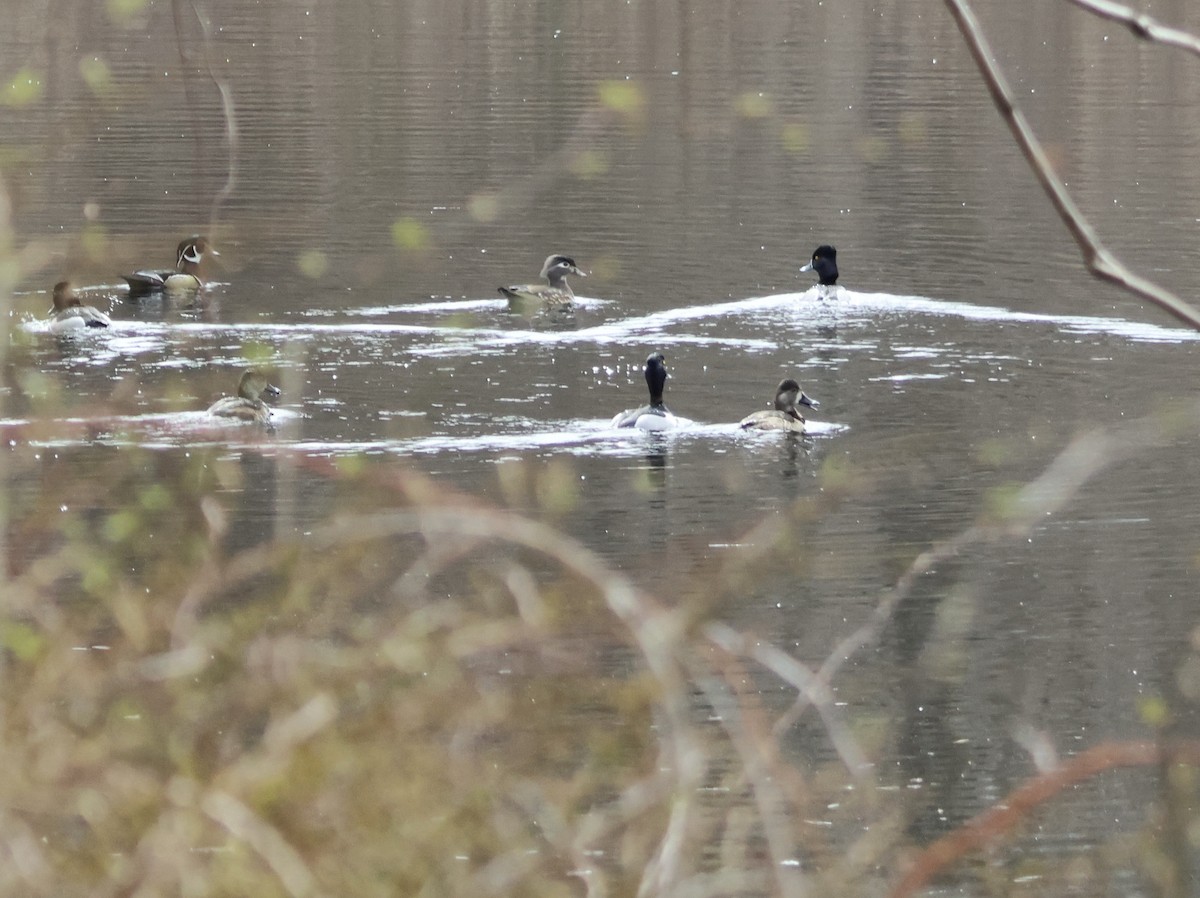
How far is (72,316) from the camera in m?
20.2

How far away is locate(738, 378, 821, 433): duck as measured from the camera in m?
16.8

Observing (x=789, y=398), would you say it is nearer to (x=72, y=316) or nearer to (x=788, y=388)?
(x=788, y=388)

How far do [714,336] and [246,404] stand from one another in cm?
566

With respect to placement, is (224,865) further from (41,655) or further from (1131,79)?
(1131,79)

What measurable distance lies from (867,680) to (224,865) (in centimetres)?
674

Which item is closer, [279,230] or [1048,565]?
[1048,565]

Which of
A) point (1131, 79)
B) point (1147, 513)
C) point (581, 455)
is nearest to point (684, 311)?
point (581, 455)

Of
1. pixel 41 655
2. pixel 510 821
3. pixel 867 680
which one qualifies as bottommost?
pixel 867 680

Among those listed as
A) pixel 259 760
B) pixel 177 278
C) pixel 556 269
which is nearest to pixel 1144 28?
pixel 259 760

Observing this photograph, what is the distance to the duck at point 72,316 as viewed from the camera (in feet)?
65.4

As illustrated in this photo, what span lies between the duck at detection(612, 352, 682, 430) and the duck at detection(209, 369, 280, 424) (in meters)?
2.78

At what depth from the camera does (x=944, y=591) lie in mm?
13039

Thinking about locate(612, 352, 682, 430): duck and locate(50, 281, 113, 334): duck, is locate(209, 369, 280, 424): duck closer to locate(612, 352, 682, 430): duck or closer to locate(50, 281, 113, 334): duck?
locate(612, 352, 682, 430): duck

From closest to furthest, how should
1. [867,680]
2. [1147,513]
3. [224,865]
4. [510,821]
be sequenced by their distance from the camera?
[224,865] < [510,821] < [867,680] < [1147,513]
